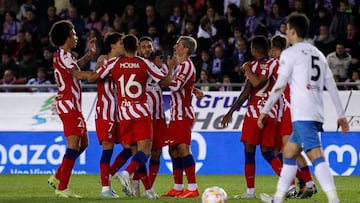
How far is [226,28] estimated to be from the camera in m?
24.9

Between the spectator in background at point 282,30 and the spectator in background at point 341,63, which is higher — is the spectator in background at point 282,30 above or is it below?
above

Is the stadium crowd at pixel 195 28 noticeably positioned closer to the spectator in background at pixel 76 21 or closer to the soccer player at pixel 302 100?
the spectator in background at pixel 76 21

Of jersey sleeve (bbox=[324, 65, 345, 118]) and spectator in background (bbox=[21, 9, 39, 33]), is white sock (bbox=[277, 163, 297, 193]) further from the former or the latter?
spectator in background (bbox=[21, 9, 39, 33])

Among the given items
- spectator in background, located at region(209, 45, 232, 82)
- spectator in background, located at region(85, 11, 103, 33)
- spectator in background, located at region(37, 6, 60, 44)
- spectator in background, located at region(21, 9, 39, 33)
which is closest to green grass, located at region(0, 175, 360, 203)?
spectator in background, located at region(209, 45, 232, 82)

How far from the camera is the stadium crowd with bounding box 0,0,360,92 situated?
23547mm

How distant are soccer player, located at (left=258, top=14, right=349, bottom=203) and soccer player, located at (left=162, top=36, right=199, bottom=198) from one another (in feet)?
11.1

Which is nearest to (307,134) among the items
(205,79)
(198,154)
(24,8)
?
(198,154)

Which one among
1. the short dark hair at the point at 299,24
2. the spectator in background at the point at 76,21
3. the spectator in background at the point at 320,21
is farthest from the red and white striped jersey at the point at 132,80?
the spectator in background at the point at 76,21

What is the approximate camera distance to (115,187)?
1778cm

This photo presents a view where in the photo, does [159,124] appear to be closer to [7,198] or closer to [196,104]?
[7,198]

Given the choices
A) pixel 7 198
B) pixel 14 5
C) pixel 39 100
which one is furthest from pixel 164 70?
pixel 14 5

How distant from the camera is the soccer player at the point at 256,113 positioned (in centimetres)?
1486

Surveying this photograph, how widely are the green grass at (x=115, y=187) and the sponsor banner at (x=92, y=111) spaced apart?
127 centimetres

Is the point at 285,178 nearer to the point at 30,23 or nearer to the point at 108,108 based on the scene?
the point at 108,108
